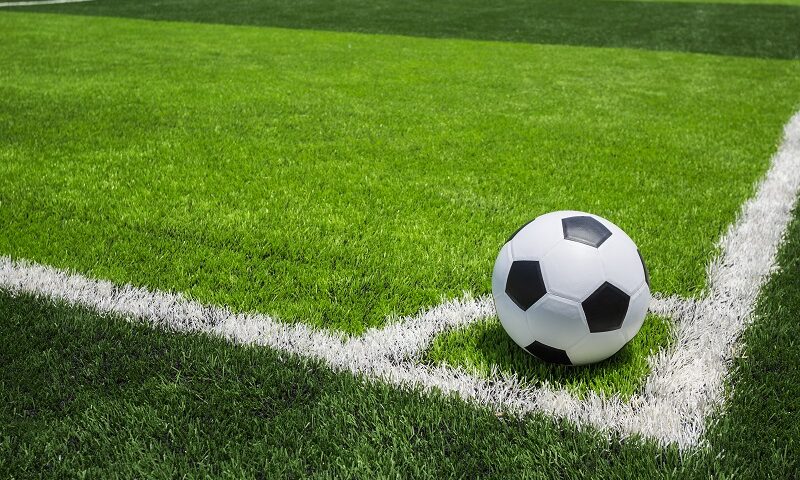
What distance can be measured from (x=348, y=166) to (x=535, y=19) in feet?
39.5

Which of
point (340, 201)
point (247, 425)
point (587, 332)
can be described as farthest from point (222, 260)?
point (587, 332)

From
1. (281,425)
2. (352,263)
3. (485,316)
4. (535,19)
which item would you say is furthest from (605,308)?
(535,19)

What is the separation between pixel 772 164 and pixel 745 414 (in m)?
3.49

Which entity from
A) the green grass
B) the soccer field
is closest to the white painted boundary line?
the soccer field

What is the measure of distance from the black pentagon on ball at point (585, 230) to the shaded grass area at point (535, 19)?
993 cm

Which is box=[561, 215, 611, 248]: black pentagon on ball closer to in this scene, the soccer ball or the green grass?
the soccer ball

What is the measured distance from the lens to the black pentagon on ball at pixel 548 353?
87.3 inches

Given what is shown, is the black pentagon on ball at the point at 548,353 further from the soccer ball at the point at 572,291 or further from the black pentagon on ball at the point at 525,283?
the black pentagon on ball at the point at 525,283

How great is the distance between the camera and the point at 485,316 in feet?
8.80

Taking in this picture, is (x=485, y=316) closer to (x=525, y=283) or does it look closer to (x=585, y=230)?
(x=525, y=283)

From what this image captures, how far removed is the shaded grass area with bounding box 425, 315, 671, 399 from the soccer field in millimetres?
11

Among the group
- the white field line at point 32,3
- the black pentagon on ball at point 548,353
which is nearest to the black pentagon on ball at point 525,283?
the black pentagon on ball at point 548,353

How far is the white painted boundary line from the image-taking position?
210 centimetres

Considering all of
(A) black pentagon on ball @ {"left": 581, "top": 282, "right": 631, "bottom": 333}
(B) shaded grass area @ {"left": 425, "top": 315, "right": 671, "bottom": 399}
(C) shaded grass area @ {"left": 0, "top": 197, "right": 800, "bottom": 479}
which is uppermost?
(A) black pentagon on ball @ {"left": 581, "top": 282, "right": 631, "bottom": 333}
